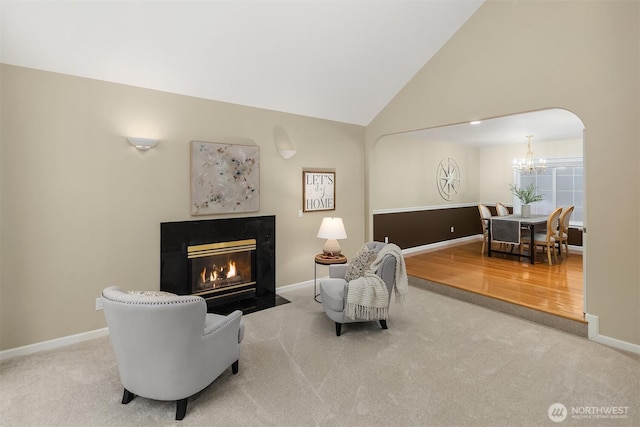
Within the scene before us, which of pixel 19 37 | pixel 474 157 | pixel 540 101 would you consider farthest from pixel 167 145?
pixel 474 157

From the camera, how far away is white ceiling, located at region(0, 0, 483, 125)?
108 inches

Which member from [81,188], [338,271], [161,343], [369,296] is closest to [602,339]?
[369,296]

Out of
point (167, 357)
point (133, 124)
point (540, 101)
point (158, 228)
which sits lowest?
point (167, 357)

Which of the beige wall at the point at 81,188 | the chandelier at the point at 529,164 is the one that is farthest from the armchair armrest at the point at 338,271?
the chandelier at the point at 529,164

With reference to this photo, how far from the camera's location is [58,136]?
3.04m

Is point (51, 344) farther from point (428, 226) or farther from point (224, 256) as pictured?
point (428, 226)

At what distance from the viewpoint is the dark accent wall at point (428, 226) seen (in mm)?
6363

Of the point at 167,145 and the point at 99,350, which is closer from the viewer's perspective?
the point at 99,350

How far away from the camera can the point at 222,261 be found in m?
4.17

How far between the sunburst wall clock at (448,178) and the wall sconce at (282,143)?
13.2 feet

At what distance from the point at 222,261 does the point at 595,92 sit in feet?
14.0

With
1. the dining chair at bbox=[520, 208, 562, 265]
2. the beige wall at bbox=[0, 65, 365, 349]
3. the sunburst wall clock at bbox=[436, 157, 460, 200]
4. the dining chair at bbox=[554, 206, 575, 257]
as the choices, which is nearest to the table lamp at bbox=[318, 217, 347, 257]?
the beige wall at bbox=[0, 65, 365, 349]

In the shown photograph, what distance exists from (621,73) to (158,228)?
15.3 ft

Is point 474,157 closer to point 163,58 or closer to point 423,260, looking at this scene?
point 423,260
